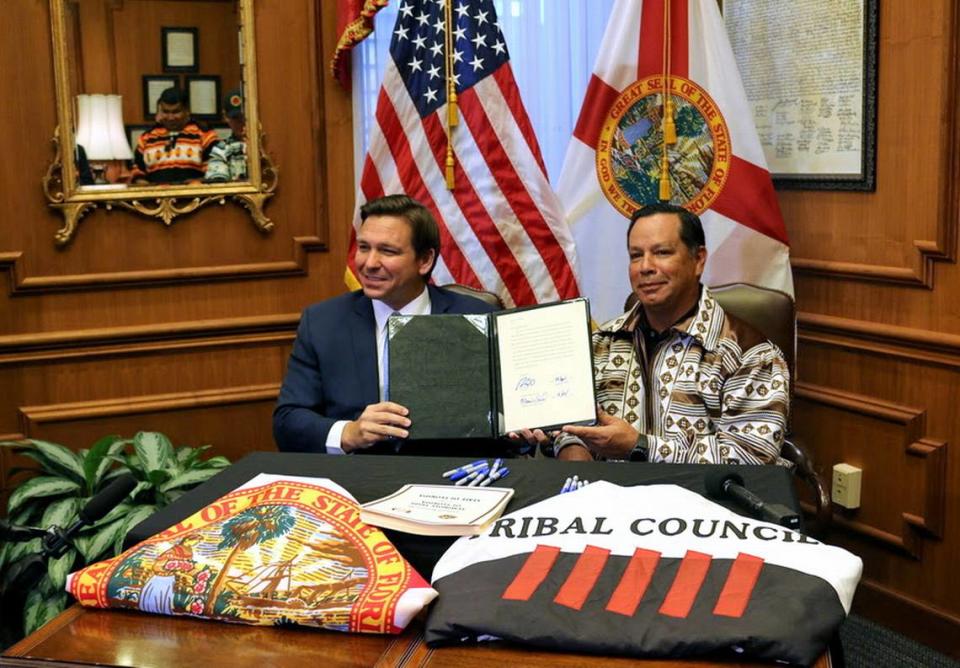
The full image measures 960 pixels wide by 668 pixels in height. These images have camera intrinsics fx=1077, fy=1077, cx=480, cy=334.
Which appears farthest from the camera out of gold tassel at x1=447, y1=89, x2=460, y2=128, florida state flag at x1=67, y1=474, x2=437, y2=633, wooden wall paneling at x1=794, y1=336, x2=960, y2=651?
gold tassel at x1=447, y1=89, x2=460, y2=128

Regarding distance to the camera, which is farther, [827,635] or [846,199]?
[846,199]

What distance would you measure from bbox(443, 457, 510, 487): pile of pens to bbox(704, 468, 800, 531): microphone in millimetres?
369

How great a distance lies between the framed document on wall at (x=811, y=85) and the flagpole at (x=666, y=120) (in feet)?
1.16

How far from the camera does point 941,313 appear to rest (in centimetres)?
288

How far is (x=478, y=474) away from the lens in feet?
6.15

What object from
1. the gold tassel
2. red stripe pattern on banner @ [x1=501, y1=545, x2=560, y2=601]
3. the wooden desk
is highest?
the gold tassel

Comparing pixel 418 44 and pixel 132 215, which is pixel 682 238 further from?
pixel 132 215

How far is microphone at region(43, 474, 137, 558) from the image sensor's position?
146cm

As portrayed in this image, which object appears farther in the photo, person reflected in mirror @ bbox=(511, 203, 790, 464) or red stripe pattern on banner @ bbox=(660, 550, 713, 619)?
person reflected in mirror @ bbox=(511, 203, 790, 464)

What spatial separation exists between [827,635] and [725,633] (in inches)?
4.8

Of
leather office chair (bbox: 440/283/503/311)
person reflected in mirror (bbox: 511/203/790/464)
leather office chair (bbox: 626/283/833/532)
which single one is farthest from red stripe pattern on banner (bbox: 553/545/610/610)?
leather office chair (bbox: 440/283/503/311)

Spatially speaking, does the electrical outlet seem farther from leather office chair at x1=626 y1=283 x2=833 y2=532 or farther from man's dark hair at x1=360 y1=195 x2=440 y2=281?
man's dark hair at x1=360 y1=195 x2=440 y2=281

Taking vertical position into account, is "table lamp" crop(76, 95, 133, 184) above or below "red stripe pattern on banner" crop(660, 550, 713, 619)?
above

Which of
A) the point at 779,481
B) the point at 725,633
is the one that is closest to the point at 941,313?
the point at 779,481
